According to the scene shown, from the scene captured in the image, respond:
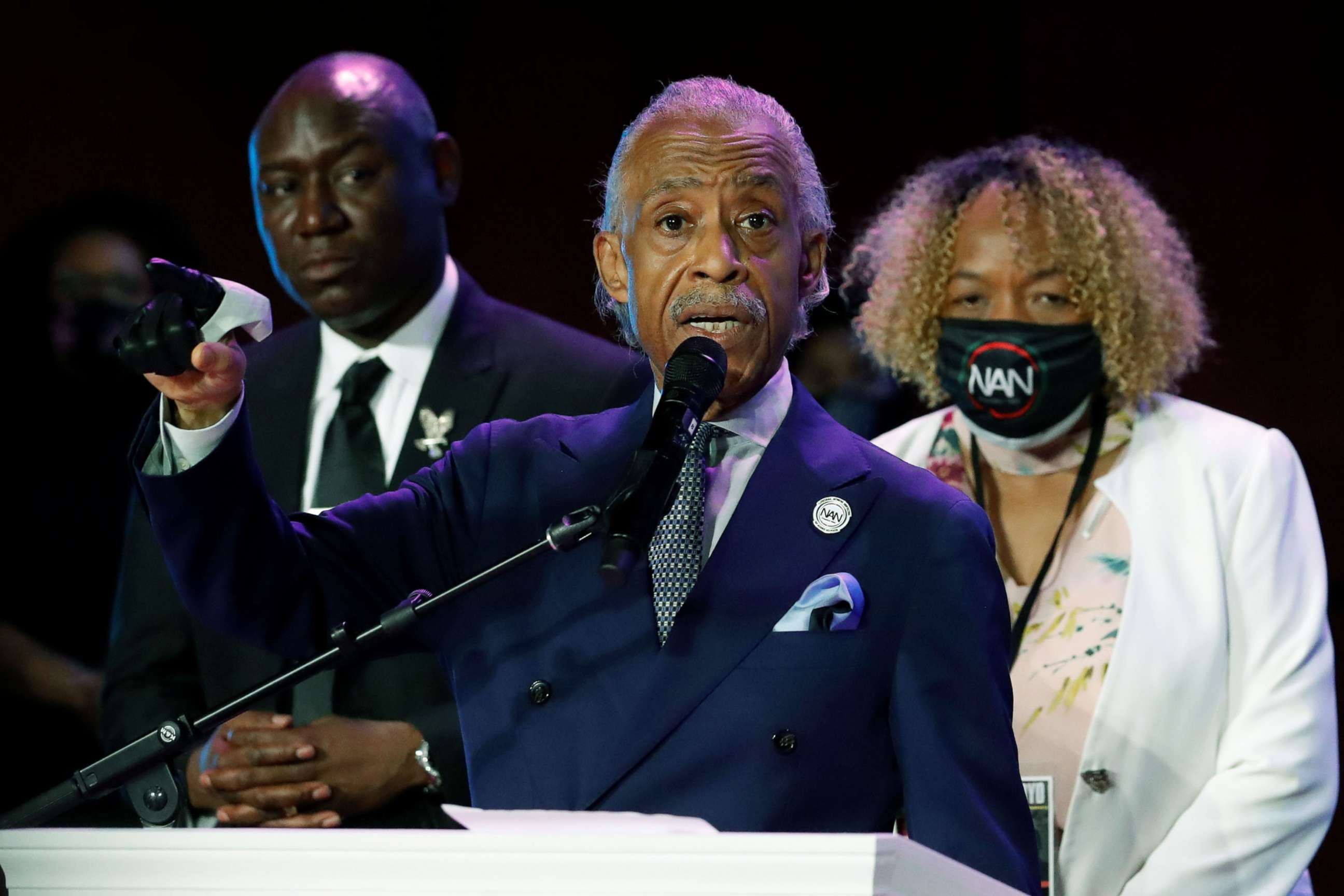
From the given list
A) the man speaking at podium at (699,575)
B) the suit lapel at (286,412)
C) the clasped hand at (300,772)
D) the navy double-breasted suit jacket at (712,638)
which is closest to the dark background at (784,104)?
the suit lapel at (286,412)

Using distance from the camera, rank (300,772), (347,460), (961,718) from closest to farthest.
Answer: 1. (961,718)
2. (300,772)
3. (347,460)

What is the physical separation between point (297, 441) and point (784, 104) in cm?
193

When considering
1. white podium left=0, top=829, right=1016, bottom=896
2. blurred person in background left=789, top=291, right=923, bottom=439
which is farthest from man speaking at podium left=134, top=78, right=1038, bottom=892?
blurred person in background left=789, top=291, right=923, bottom=439

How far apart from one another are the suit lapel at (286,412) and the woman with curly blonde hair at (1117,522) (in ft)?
3.67

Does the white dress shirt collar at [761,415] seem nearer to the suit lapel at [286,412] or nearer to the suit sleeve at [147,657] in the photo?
the suit lapel at [286,412]

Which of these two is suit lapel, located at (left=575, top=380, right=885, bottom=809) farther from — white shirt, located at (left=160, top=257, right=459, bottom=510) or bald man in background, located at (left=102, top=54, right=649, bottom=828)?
white shirt, located at (left=160, top=257, right=459, bottom=510)

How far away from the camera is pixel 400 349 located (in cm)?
316

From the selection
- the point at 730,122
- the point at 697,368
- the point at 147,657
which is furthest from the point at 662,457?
the point at 147,657

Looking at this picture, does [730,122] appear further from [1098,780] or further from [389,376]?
[1098,780]

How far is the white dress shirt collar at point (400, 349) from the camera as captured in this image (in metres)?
3.15

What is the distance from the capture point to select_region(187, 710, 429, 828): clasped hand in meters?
2.72

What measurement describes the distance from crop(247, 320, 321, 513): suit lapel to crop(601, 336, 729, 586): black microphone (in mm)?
1416

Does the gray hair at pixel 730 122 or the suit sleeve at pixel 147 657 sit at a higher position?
the gray hair at pixel 730 122

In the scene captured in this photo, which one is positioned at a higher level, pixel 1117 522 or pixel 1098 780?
pixel 1117 522
